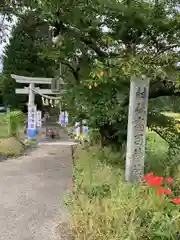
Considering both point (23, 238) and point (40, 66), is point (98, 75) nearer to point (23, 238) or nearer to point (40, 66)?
point (23, 238)

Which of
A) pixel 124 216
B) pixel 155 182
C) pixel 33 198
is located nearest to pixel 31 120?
pixel 33 198

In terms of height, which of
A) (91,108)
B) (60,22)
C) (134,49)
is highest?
(60,22)

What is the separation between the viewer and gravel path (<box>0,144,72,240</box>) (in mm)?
3459

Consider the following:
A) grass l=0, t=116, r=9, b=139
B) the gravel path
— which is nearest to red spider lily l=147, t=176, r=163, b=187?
the gravel path

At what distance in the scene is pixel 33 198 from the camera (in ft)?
15.3

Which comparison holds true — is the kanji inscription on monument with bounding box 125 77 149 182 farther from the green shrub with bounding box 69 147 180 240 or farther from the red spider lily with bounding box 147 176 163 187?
the red spider lily with bounding box 147 176 163 187

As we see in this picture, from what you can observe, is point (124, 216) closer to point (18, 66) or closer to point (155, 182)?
point (155, 182)

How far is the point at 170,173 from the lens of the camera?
16.8 feet

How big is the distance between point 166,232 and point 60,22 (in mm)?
4078

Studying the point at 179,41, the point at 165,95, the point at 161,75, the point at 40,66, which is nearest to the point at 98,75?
the point at 161,75

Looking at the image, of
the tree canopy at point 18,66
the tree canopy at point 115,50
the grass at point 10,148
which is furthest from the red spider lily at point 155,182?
the tree canopy at point 18,66

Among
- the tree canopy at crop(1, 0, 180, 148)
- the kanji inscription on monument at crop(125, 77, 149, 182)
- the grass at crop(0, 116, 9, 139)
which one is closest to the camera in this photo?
the kanji inscription on monument at crop(125, 77, 149, 182)

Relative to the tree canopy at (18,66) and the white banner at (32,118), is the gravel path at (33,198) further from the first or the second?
the tree canopy at (18,66)

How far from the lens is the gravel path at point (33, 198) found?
3.46 meters
